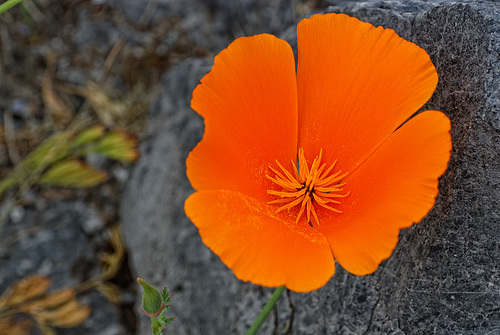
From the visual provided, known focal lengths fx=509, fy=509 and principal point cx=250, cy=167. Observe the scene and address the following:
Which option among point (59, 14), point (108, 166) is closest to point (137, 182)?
point (108, 166)

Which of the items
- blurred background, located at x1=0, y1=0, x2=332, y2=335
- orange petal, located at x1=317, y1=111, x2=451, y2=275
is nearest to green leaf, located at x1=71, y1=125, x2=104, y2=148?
blurred background, located at x1=0, y1=0, x2=332, y2=335

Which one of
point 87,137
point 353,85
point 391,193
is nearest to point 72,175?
point 87,137

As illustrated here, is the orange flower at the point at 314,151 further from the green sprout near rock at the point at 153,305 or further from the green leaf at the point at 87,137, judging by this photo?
the green leaf at the point at 87,137

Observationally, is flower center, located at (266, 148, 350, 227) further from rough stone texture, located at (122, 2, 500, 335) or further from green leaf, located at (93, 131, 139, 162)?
green leaf, located at (93, 131, 139, 162)

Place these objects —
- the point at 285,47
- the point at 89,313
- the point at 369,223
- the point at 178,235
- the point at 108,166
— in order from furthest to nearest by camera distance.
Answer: the point at 108,166 < the point at 89,313 < the point at 178,235 < the point at 285,47 < the point at 369,223

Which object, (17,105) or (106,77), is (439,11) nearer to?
(106,77)

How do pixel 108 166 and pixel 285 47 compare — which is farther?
pixel 108 166
